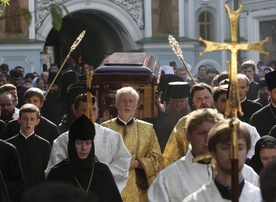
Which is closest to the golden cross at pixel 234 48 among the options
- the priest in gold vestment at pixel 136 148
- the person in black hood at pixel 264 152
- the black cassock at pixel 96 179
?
the black cassock at pixel 96 179

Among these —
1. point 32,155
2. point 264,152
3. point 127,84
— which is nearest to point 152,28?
point 127,84

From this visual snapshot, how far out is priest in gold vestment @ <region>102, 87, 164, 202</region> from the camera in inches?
356

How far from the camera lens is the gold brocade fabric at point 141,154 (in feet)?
29.7

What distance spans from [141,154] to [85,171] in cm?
187

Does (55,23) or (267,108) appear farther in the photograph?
(267,108)

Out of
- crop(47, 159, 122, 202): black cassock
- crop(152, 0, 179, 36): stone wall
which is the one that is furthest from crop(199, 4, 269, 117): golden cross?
crop(152, 0, 179, 36): stone wall

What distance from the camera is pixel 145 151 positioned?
362 inches

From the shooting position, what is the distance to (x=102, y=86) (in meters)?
12.3

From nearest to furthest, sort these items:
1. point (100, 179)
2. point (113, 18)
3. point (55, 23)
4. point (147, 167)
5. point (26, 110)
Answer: point (55, 23), point (100, 179), point (147, 167), point (26, 110), point (113, 18)

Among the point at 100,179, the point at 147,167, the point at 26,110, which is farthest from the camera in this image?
the point at 26,110

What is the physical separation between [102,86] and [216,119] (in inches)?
232

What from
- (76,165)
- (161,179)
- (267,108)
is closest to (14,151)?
(76,165)

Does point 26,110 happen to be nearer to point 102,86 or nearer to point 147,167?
point 147,167

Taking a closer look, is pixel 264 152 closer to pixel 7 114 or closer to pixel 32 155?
pixel 32 155
